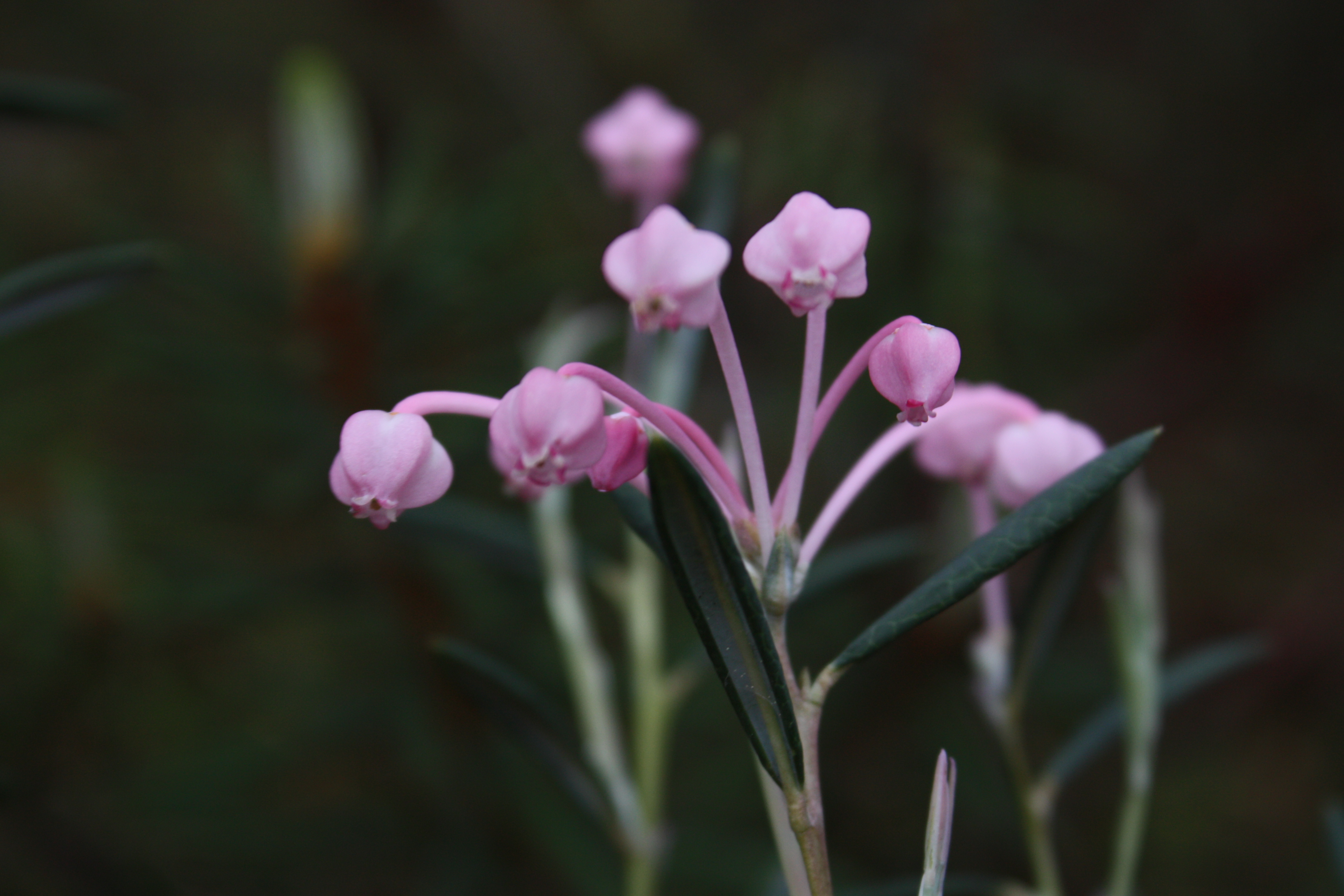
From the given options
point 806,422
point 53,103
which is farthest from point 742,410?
point 53,103

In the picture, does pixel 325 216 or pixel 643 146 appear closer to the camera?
pixel 643 146

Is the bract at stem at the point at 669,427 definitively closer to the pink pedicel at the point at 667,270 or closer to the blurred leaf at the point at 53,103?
the pink pedicel at the point at 667,270

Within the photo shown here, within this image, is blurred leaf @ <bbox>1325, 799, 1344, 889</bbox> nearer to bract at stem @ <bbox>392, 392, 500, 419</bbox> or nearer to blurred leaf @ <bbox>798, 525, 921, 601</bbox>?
blurred leaf @ <bbox>798, 525, 921, 601</bbox>

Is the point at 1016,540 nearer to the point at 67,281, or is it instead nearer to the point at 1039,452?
the point at 1039,452

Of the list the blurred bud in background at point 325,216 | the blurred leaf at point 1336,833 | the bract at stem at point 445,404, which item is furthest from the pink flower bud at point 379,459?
the blurred bud in background at point 325,216

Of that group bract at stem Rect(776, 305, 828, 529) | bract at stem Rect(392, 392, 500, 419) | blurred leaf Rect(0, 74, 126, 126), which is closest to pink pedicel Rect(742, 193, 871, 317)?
bract at stem Rect(776, 305, 828, 529)

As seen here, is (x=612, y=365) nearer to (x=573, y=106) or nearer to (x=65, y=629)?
(x=65, y=629)

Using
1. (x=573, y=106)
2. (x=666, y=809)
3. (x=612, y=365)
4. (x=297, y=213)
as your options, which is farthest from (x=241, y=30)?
(x=666, y=809)
